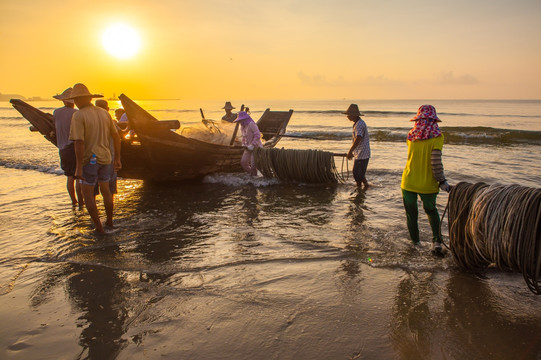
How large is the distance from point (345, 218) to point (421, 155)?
220 cm

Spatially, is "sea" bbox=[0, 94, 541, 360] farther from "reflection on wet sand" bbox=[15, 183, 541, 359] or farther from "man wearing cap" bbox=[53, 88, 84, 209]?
"man wearing cap" bbox=[53, 88, 84, 209]

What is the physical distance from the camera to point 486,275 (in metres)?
3.96

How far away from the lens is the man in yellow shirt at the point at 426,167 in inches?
168

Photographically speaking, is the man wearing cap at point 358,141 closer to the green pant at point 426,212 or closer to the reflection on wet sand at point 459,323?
the green pant at point 426,212

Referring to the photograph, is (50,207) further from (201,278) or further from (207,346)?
(207,346)

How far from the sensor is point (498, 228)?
327cm

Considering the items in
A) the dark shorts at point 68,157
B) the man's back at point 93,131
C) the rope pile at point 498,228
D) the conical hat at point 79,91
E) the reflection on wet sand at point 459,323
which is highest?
the conical hat at point 79,91

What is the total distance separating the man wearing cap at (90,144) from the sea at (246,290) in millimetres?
693

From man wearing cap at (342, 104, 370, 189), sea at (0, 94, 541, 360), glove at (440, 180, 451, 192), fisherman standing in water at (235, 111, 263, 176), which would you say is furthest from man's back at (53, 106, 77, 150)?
glove at (440, 180, 451, 192)

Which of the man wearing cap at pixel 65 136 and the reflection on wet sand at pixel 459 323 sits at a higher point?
the man wearing cap at pixel 65 136

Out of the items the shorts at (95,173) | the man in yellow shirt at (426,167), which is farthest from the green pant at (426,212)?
the shorts at (95,173)

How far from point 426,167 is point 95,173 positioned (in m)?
4.33

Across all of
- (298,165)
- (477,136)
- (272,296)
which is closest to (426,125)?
(272,296)

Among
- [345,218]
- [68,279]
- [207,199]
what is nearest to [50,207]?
[207,199]
